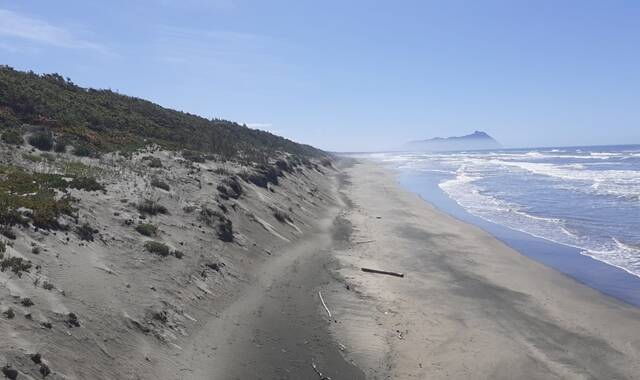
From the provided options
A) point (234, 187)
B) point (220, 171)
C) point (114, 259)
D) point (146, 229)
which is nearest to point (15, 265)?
point (114, 259)

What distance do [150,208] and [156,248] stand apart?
10.6 ft

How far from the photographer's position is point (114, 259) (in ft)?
44.4

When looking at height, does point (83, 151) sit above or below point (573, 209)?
above

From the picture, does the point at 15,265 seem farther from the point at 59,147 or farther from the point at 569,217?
the point at 569,217

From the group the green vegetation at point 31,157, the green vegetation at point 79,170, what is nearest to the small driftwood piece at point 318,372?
the green vegetation at point 79,170

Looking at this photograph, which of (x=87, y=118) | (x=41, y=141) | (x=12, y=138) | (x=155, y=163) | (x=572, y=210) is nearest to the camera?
(x=12, y=138)

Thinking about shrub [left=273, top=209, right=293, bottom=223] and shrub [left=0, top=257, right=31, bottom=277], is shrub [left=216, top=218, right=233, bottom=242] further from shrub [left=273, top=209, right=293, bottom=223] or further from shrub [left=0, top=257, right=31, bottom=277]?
shrub [left=0, top=257, right=31, bottom=277]

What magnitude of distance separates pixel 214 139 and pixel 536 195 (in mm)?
29324

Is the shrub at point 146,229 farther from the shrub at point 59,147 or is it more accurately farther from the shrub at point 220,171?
the shrub at point 220,171

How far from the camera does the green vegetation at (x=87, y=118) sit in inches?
1073

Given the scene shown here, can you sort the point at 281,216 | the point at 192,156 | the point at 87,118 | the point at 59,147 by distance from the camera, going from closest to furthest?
the point at 59,147 < the point at 281,216 < the point at 192,156 < the point at 87,118

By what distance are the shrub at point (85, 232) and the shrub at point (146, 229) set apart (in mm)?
1764

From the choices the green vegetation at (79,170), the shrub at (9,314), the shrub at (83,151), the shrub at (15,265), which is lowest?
the shrub at (9,314)

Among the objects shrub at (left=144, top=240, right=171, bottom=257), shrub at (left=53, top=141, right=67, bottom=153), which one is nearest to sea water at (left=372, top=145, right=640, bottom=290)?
shrub at (left=144, top=240, right=171, bottom=257)
